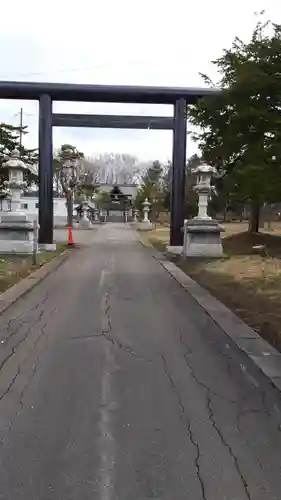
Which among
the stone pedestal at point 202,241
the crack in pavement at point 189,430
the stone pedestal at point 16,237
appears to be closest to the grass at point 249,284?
the stone pedestal at point 202,241

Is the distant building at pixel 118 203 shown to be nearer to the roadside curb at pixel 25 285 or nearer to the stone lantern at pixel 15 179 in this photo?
the stone lantern at pixel 15 179

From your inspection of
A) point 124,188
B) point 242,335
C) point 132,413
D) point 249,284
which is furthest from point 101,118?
point 124,188

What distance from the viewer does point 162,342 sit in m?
7.90

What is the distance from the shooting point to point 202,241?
22.9 metres

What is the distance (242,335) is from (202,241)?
14.8 metres

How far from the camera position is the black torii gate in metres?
25.3

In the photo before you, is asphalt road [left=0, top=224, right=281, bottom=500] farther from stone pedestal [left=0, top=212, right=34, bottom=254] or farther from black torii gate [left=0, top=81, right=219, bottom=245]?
black torii gate [left=0, top=81, right=219, bottom=245]

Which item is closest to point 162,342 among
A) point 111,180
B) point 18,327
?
point 18,327

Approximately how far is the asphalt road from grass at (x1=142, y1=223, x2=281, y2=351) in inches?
35.1

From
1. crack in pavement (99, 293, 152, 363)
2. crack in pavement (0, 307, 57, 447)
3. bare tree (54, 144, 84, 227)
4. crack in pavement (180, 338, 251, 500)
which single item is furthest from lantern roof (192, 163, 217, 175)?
bare tree (54, 144, 84, 227)

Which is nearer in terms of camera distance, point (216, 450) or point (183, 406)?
point (216, 450)

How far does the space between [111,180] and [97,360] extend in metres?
120

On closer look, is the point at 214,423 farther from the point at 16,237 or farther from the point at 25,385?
the point at 16,237

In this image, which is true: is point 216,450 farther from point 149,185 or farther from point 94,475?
point 149,185
